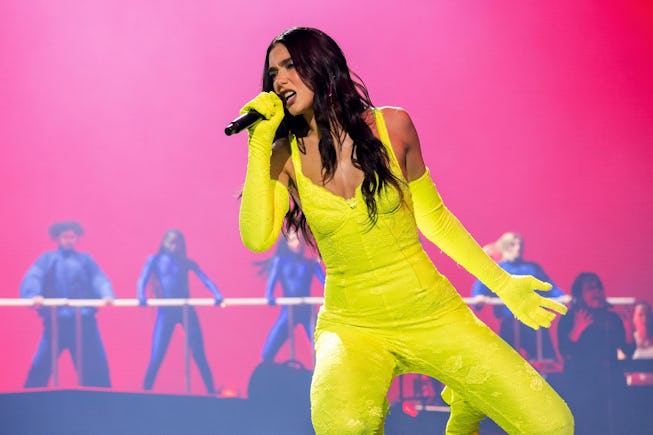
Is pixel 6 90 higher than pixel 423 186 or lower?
higher

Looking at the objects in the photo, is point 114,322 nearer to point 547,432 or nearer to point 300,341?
point 300,341

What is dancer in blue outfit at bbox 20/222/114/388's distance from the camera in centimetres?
479

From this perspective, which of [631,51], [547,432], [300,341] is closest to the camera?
[547,432]

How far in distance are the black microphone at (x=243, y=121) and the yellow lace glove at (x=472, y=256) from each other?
47 centimetres

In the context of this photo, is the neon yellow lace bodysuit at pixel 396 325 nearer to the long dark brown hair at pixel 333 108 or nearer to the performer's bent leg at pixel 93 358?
the long dark brown hair at pixel 333 108

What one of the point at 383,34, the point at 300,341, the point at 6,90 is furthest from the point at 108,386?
the point at 383,34

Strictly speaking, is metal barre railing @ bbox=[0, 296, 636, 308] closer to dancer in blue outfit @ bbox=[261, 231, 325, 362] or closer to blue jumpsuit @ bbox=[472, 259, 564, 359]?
dancer in blue outfit @ bbox=[261, 231, 325, 362]

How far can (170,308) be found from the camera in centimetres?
479

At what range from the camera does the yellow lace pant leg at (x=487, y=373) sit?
2.10 meters

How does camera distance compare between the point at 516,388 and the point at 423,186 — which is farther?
the point at 423,186

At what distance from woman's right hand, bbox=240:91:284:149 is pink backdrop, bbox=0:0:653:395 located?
240 cm

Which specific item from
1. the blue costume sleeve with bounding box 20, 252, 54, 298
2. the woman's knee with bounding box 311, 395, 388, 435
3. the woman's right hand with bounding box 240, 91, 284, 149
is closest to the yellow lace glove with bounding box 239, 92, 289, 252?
the woman's right hand with bounding box 240, 91, 284, 149

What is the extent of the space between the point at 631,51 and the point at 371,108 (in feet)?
8.18

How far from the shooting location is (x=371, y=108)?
2.36m
